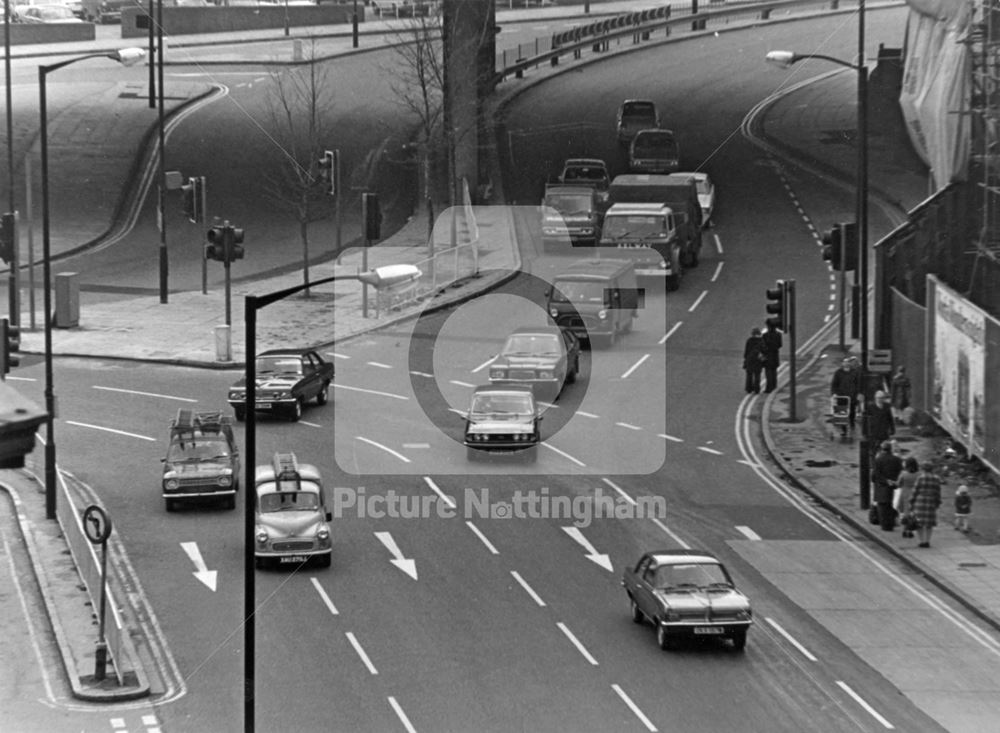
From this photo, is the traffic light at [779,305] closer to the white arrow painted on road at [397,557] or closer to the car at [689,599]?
the white arrow painted on road at [397,557]

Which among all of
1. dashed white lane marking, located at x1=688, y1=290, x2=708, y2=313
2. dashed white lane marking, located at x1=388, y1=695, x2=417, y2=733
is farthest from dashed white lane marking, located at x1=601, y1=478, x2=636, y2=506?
dashed white lane marking, located at x1=688, y1=290, x2=708, y2=313

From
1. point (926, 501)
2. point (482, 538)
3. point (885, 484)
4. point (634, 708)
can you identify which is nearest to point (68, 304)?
point (482, 538)

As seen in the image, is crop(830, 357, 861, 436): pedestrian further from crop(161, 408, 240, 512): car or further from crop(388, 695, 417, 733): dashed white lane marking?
crop(388, 695, 417, 733): dashed white lane marking

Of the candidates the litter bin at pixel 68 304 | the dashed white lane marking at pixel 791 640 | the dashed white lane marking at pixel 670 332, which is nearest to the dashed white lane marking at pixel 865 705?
the dashed white lane marking at pixel 791 640

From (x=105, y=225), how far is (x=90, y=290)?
967 cm

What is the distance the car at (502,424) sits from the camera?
37250mm

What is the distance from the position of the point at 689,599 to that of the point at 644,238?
2660 centimetres

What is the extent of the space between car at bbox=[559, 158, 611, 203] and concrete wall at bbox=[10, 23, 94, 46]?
42458mm

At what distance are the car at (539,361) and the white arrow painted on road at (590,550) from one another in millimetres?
8364

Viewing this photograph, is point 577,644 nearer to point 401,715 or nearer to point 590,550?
point 401,715

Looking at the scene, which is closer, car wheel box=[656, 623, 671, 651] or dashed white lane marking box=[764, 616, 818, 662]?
car wheel box=[656, 623, 671, 651]

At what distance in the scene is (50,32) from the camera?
323ft

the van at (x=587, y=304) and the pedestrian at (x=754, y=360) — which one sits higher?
the van at (x=587, y=304)

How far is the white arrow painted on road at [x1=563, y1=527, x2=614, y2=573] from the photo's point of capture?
102 ft
